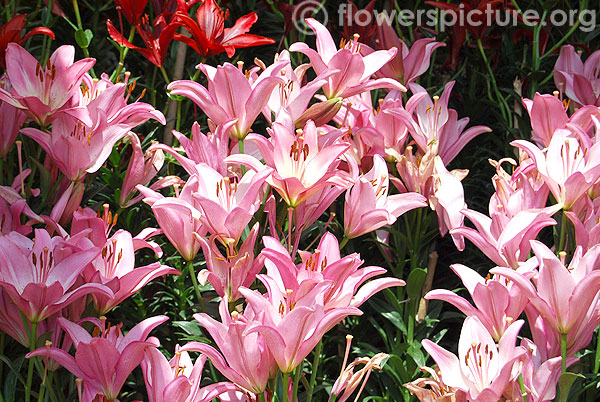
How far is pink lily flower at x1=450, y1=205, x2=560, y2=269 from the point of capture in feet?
2.88

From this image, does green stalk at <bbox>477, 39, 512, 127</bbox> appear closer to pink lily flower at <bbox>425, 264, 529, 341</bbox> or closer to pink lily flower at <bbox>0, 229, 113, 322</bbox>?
pink lily flower at <bbox>425, 264, 529, 341</bbox>

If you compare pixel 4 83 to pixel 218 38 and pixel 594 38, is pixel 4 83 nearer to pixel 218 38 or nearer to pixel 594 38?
pixel 218 38

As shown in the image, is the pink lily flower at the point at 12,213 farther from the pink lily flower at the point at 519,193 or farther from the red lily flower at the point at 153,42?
the pink lily flower at the point at 519,193

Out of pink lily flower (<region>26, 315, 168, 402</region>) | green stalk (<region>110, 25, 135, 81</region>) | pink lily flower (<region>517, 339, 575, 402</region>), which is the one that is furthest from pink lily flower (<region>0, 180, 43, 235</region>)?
pink lily flower (<region>517, 339, 575, 402</region>)

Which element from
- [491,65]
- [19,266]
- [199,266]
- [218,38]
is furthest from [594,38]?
[19,266]

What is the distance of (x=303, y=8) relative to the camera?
131cm

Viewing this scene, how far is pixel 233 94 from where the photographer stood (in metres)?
0.91

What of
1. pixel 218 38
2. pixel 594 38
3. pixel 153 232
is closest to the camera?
pixel 153 232

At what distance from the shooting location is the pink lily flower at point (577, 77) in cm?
116

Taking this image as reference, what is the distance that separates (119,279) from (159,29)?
1.44 ft

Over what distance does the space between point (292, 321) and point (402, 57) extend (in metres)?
0.57

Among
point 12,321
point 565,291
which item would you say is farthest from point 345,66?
point 12,321

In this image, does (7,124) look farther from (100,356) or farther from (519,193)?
(519,193)

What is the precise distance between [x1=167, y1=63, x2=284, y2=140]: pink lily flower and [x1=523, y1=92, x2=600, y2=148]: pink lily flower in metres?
0.37
